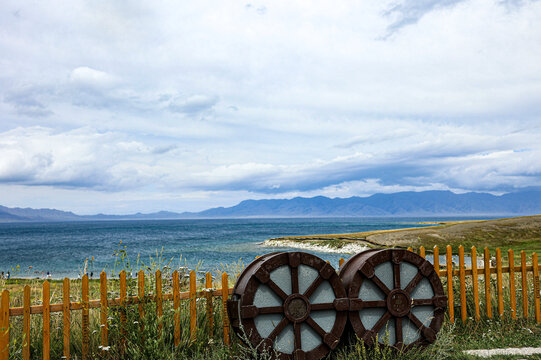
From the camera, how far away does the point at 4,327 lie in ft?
16.9

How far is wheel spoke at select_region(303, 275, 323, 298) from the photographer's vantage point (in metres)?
5.43

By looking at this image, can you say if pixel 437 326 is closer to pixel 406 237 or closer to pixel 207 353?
pixel 207 353

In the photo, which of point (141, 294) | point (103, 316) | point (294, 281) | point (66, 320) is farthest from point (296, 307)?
point (66, 320)

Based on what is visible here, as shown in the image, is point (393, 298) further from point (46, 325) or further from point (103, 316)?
point (46, 325)

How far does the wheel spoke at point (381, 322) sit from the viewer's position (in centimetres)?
A: 564

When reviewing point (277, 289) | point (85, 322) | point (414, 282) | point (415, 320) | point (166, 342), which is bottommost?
point (166, 342)

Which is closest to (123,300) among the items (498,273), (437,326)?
(437,326)

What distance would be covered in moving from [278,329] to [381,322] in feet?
4.67

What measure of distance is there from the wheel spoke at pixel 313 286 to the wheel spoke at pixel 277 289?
289mm

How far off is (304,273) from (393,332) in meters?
1.53

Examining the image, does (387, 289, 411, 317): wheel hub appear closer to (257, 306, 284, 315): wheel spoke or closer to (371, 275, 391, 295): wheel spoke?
(371, 275, 391, 295): wheel spoke

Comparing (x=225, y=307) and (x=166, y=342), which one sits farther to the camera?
(x=225, y=307)

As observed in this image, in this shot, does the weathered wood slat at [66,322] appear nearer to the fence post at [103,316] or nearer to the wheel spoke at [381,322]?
the fence post at [103,316]

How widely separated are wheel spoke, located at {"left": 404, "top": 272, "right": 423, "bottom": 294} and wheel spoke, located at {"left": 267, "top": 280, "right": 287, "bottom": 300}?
1786 millimetres
